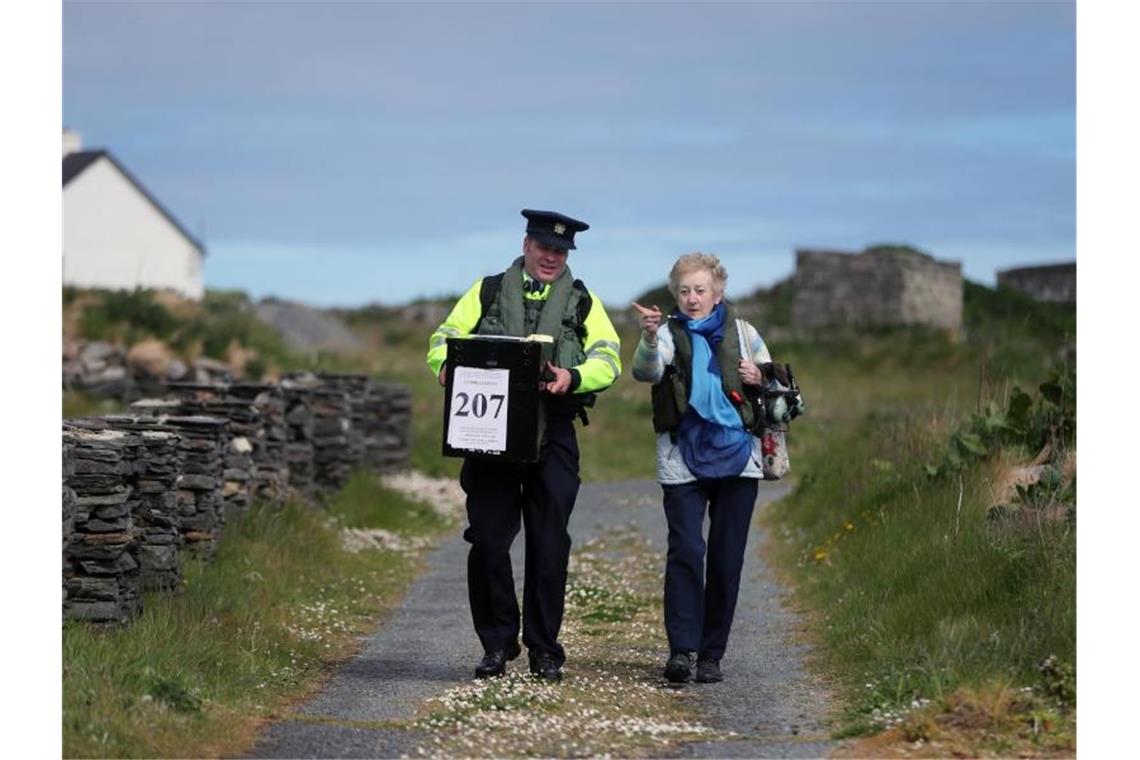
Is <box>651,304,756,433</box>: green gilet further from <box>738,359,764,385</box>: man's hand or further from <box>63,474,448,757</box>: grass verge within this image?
<box>63,474,448,757</box>: grass verge

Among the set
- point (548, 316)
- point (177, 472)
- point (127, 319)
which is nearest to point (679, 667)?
point (548, 316)

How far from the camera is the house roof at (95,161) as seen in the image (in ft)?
194

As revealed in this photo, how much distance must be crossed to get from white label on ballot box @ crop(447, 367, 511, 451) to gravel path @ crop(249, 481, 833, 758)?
1.31 metres

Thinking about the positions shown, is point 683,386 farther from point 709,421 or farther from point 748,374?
point 748,374

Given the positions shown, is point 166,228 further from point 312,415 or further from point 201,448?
point 201,448

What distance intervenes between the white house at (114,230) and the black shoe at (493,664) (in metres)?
49.2

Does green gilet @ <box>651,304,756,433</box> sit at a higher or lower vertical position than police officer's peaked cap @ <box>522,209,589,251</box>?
lower

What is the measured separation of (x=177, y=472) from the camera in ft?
38.6

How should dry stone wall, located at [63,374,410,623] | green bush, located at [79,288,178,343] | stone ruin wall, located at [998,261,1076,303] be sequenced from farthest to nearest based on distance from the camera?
green bush, located at [79,288,178,343], stone ruin wall, located at [998,261,1076,303], dry stone wall, located at [63,374,410,623]

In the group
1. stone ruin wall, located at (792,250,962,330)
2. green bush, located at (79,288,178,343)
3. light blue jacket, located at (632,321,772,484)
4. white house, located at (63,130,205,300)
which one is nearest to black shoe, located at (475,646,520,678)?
light blue jacket, located at (632,321,772,484)

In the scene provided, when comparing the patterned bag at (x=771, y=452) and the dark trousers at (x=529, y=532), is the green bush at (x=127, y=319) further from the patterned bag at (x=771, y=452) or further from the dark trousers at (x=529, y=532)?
the patterned bag at (x=771, y=452)

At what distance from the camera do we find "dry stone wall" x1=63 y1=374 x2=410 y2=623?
32.9 ft

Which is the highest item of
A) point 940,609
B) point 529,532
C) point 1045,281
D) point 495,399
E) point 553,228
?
point 1045,281

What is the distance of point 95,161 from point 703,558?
5339cm
